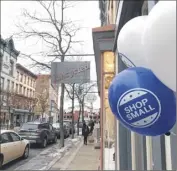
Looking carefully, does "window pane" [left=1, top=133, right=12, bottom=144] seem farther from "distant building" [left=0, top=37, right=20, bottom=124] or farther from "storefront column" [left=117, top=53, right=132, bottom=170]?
"distant building" [left=0, top=37, right=20, bottom=124]

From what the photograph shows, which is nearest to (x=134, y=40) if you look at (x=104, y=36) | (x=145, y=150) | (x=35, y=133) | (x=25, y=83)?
(x=145, y=150)

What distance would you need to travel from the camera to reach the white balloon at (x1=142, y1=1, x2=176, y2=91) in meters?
1.31

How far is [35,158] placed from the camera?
497 inches

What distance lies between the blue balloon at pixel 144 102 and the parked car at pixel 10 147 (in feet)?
28.8

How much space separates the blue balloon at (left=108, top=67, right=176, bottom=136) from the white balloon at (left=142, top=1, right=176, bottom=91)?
0.33 m

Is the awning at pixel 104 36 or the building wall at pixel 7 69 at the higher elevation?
the building wall at pixel 7 69

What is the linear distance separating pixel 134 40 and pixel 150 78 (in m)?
0.40

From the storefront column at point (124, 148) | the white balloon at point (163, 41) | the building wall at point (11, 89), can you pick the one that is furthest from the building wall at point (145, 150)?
the building wall at point (11, 89)

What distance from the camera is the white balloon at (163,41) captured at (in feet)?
4.28

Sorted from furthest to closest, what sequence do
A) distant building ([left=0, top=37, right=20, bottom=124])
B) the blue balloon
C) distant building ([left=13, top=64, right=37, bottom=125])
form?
distant building ([left=13, top=64, right=37, bottom=125]) → distant building ([left=0, top=37, right=20, bottom=124]) → the blue balloon

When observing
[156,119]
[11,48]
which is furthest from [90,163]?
[11,48]

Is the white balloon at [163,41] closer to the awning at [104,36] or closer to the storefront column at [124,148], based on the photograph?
the storefront column at [124,148]

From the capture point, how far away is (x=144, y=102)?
1782 millimetres

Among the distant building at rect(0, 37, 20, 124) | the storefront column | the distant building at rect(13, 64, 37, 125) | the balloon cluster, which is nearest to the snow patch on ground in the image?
the storefront column
